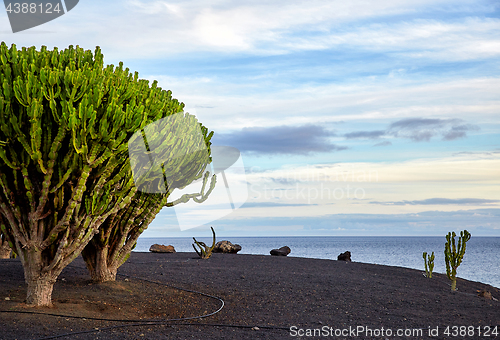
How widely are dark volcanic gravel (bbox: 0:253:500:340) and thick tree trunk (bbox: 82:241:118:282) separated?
11.5 inches

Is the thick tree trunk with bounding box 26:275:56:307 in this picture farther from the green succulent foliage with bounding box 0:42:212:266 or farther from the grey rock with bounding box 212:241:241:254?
the grey rock with bounding box 212:241:241:254

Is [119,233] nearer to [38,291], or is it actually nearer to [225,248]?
[38,291]

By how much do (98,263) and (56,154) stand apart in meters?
3.70

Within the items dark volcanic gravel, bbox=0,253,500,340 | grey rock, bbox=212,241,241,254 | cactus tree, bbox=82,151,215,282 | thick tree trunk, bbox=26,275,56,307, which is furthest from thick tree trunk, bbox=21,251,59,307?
grey rock, bbox=212,241,241,254

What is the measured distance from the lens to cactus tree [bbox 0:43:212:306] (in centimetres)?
647

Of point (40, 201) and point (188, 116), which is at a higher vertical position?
point (188, 116)

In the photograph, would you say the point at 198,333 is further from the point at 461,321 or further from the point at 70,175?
the point at 461,321

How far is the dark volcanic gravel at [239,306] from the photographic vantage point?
6.80 metres

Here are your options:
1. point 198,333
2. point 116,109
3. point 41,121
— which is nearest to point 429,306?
point 198,333

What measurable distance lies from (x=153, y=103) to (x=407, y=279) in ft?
35.0

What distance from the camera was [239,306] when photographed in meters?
8.90

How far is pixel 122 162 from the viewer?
7.70 metres

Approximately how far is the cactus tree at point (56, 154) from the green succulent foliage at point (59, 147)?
0.05 ft

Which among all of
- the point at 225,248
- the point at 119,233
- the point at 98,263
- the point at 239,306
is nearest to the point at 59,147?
the point at 119,233
